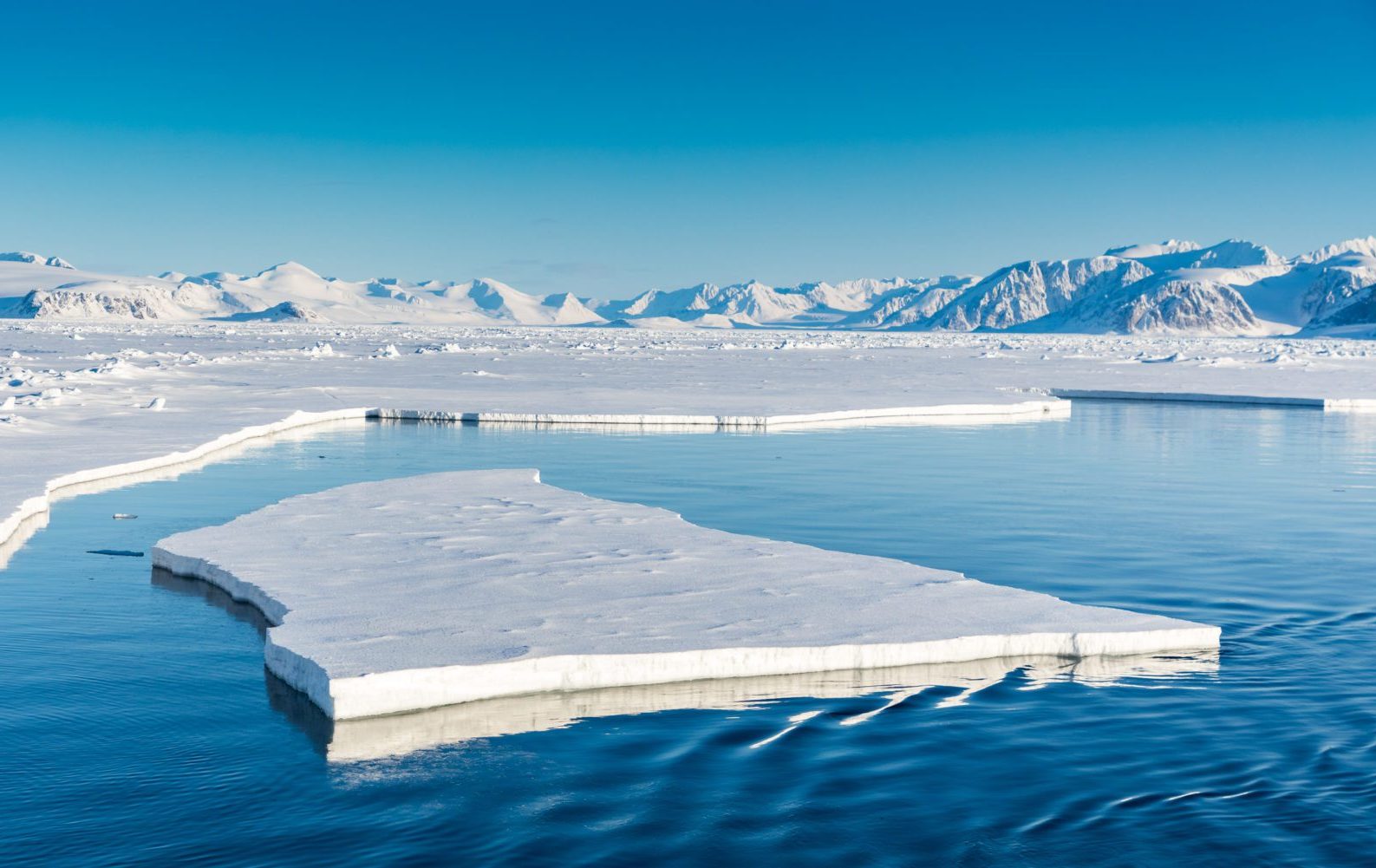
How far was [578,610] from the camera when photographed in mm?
9328

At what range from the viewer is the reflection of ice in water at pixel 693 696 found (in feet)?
24.3

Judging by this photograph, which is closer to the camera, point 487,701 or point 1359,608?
point 487,701

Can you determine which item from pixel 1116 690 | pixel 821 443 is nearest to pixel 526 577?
pixel 1116 690

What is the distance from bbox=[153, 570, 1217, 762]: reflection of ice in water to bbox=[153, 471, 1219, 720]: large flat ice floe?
0.25 ft

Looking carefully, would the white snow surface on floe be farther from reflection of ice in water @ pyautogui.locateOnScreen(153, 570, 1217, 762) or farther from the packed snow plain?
reflection of ice in water @ pyautogui.locateOnScreen(153, 570, 1217, 762)

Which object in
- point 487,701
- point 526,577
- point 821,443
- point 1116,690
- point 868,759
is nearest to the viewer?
point 868,759

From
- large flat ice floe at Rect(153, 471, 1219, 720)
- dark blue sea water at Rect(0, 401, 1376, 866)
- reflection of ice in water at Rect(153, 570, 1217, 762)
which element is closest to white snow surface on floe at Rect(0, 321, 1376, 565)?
large flat ice floe at Rect(153, 471, 1219, 720)

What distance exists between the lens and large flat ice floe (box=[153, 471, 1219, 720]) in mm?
8055

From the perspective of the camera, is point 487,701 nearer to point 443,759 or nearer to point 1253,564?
point 443,759

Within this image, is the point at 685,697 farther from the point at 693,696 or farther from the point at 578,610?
the point at 578,610

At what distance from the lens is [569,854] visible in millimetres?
5922

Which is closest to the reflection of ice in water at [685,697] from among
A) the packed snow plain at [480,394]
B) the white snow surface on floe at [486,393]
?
the packed snow plain at [480,394]

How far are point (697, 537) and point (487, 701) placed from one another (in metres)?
4.85

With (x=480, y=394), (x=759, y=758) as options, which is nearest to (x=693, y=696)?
(x=759, y=758)
